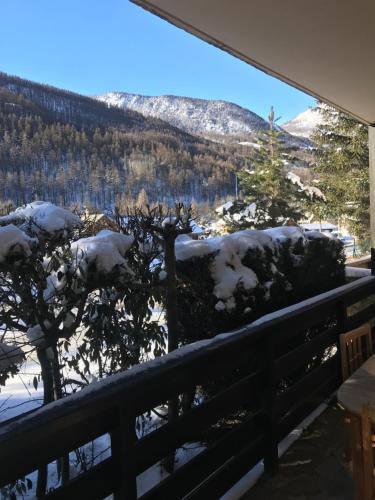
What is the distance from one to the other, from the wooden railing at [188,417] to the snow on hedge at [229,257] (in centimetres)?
58

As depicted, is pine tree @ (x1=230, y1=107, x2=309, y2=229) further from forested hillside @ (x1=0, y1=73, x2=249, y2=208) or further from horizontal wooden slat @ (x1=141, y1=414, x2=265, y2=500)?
horizontal wooden slat @ (x1=141, y1=414, x2=265, y2=500)

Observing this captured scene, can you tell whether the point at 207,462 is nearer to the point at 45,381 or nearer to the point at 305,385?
the point at 305,385

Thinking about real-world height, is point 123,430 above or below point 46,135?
below

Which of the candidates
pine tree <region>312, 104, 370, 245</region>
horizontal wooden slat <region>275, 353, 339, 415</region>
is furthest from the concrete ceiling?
pine tree <region>312, 104, 370, 245</region>

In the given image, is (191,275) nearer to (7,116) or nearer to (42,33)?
(7,116)

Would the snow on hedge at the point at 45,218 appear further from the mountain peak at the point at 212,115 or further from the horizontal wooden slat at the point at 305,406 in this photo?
the mountain peak at the point at 212,115

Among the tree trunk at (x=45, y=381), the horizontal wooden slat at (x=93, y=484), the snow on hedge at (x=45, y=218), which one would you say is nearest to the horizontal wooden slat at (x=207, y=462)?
the horizontal wooden slat at (x=93, y=484)

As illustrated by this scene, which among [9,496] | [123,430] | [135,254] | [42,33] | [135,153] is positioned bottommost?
[9,496]

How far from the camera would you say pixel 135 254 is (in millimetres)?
2797

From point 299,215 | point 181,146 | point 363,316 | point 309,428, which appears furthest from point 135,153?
point 299,215

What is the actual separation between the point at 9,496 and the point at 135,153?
5133mm

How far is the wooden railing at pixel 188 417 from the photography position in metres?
1.16

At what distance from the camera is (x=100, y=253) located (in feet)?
7.44

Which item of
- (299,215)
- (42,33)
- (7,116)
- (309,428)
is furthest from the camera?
(299,215)
